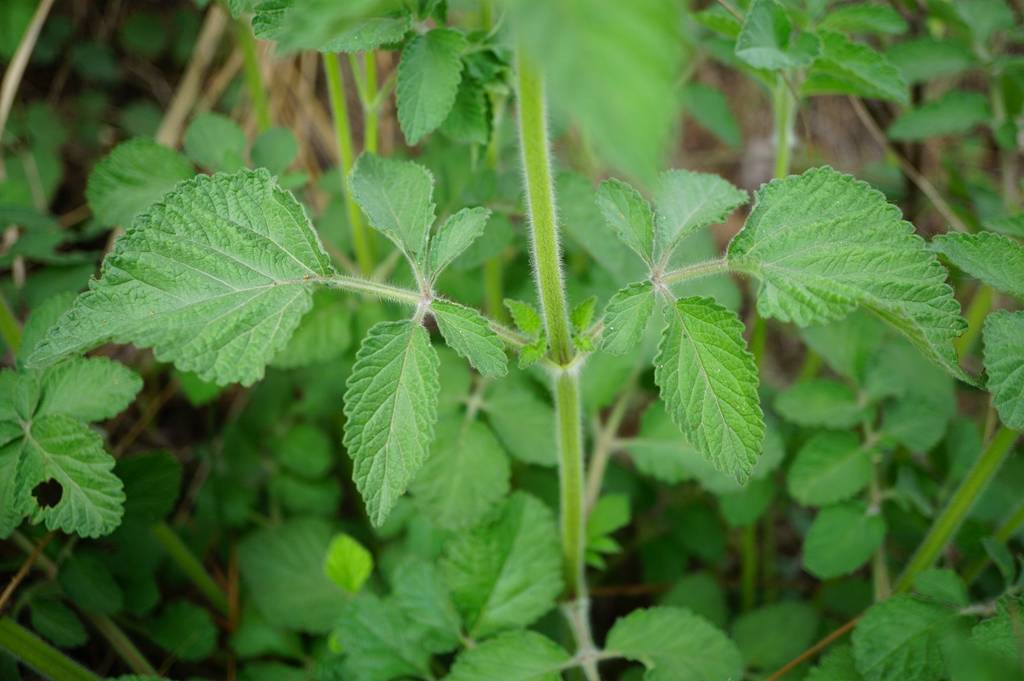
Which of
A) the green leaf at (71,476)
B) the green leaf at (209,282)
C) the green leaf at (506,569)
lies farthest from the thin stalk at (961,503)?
the green leaf at (71,476)

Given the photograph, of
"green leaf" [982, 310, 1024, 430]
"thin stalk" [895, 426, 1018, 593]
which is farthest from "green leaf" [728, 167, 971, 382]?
"thin stalk" [895, 426, 1018, 593]

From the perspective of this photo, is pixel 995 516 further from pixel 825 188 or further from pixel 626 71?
pixel 626 71

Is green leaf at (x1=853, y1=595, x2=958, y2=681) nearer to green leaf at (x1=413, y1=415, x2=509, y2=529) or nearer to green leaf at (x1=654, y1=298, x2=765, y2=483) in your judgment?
green leaf at (x1=654, y1=298, x2=765, y2=483)

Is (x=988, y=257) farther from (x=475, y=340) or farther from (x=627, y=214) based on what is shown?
(x=475, y=340)

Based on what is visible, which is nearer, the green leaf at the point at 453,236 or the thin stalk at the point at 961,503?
the green leaf at the point at 453,236

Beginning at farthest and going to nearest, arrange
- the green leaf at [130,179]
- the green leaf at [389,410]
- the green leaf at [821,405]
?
the green leaf at [821,405] < the green leaf at [130,179] < the green leaf at [389,410]

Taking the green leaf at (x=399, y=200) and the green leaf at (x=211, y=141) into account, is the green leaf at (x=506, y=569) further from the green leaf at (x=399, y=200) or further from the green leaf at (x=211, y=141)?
the green leaf at (x=211, y=141)

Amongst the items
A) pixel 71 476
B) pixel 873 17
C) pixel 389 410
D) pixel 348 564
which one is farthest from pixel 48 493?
pixel 873 17
